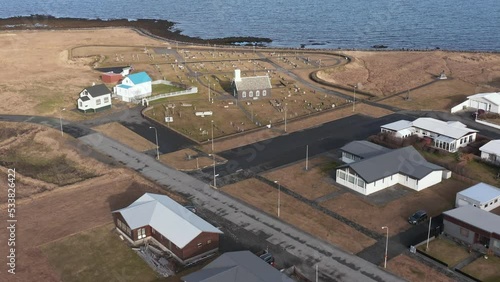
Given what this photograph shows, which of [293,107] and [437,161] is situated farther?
[293,107]

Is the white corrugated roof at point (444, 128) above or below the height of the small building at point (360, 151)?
above

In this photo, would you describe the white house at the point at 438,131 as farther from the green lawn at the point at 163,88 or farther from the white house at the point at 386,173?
the green lawn at the point at 163,88

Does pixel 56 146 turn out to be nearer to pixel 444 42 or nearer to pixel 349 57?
pixel 349 57

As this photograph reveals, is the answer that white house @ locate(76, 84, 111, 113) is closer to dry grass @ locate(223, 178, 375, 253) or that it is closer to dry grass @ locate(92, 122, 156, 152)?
dry grass @ locate(92, 122, 156, 152)

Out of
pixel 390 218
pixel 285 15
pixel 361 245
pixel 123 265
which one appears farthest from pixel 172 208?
pixel 285 15

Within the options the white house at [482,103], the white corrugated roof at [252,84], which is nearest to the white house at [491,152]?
the white house at [482,103]

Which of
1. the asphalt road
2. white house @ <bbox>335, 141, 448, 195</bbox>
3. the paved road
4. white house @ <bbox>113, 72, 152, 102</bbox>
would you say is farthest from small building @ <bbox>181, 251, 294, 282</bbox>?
white house @ <bbox>113, 72, 152, 102</bbox>

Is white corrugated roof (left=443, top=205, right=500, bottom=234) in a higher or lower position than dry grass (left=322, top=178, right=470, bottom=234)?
higher
